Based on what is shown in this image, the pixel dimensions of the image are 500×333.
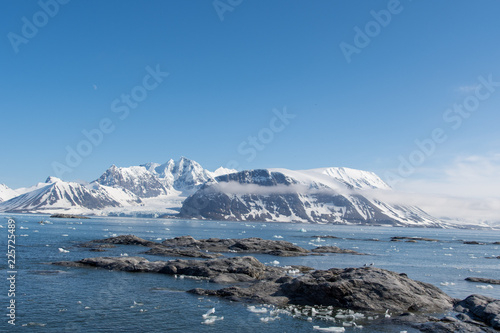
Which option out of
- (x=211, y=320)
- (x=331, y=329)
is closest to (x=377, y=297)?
(x=331, y=329)

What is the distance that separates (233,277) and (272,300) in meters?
11.5

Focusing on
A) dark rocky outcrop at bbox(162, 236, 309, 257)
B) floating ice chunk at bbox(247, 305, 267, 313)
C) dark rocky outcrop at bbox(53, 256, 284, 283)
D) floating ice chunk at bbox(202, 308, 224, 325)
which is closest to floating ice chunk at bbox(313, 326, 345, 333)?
floating ice chunk at bbox(247, 305, 267, 313)

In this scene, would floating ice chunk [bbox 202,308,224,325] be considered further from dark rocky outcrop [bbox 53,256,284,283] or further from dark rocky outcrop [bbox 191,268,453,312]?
dark rocky outcrop [bbox 53,256,284,283]

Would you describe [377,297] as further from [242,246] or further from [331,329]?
[242,246]

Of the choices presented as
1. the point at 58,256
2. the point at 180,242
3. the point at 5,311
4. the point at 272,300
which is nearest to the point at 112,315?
the point at 5,311

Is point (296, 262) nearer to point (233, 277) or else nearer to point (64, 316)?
point (233, 277)

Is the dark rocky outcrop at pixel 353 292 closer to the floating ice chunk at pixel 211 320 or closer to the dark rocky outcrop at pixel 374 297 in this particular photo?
the dark rocky outcrop at pixel 374 297

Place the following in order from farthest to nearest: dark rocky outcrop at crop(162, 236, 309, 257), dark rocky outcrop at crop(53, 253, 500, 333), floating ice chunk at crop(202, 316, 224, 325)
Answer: dark rocky outcrop at crop(162, 236, 309, 257) → dark rocky outcrop at crop(53, 253, 500, 333) → floating ice chunk at crop(202, 316, 224, 325)

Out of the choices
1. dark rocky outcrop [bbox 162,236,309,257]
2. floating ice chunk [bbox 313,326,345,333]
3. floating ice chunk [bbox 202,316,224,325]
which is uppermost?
floating ice chunk [bbox 202,316,224,325]

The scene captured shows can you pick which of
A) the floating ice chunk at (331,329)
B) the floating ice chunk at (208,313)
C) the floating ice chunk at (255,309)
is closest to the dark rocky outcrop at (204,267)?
the floating ice chunk at (255,309)

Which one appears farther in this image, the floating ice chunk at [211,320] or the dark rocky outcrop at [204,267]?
the dark rocky outcrop at [204,267]

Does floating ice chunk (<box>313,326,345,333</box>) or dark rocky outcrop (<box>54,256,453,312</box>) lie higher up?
dark rocky outcrop (<box>54,256,453,312</box>)

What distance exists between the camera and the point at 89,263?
51562mm

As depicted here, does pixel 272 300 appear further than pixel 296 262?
No
